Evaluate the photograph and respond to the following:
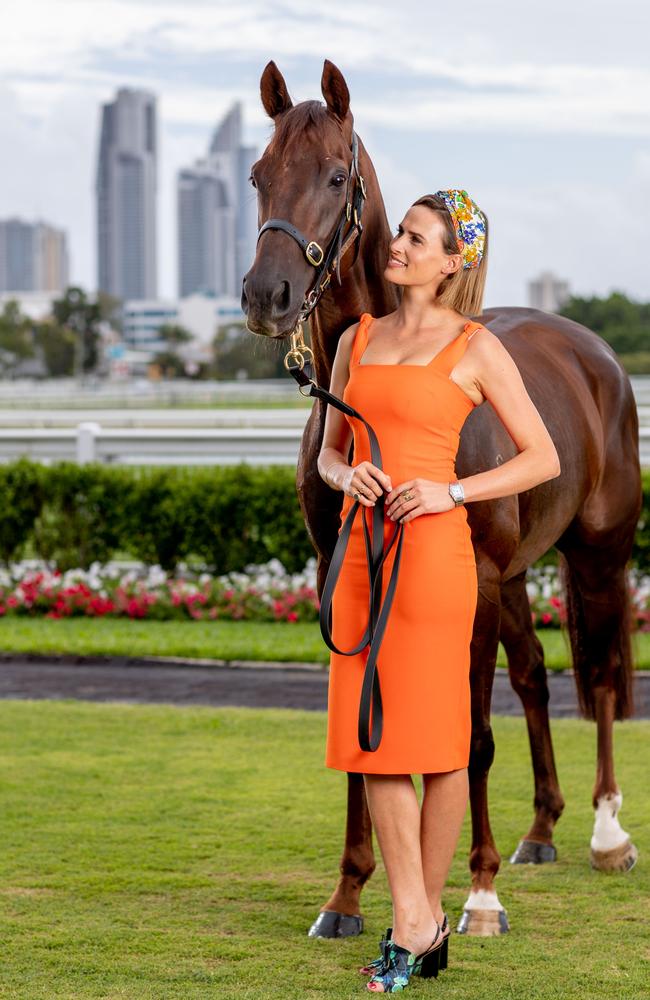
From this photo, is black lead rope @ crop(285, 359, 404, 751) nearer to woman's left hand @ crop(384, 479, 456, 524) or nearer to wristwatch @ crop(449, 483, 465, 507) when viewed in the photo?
woman's left hand @ crop(384, 479, 456, 524)

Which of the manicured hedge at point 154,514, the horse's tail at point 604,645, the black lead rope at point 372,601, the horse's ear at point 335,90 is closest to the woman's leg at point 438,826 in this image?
the black lead rope at point 372,601

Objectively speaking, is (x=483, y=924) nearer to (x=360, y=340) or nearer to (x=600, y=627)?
(x=600, y=627)

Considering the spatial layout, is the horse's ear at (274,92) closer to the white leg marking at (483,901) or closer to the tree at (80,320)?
the white leg marking at (483,901)

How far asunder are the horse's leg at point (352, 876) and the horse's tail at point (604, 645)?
1.49 m

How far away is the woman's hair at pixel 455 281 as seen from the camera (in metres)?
3.71

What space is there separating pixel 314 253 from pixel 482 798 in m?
1.75

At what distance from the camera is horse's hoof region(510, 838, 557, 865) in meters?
5.04

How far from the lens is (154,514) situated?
10.8 metres

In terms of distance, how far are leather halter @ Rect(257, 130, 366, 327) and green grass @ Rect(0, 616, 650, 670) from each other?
491cm

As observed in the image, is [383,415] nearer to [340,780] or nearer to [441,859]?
[441,859]

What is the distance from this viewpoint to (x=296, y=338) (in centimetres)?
383

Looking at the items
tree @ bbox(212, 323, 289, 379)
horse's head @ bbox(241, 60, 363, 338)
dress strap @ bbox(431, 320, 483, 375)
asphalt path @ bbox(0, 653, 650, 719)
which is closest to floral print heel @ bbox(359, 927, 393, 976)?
dress strap @ bbox(431, 320, 483, 375)

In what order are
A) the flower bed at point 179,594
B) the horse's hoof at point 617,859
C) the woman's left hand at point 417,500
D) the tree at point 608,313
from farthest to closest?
the tree at point 608,313 → the flower bed at point 179,594 → the horse's hoof at point 617,859 → the woman's left hand at point 417,500

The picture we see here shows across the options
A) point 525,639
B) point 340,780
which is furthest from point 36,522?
point 525,639
